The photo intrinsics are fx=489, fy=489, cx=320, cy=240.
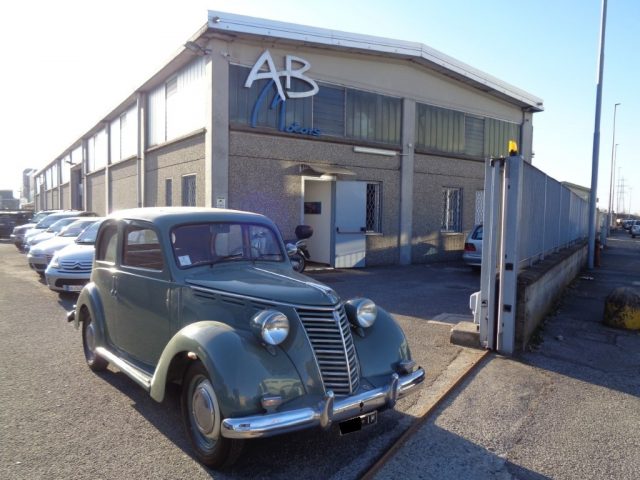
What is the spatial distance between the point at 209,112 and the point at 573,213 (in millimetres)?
10589

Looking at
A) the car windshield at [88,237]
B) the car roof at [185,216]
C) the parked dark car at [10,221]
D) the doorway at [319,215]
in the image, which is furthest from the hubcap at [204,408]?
the parked dark car at [10,221]

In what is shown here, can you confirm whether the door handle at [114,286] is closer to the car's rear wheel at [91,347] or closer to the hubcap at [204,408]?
the car's rear wheel at [91,347]

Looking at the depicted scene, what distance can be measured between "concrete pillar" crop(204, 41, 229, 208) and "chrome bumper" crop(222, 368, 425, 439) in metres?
9.26

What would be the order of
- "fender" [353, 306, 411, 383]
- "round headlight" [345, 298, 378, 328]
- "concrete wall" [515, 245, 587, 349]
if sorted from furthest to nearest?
"concrete wall" [515, 245, 587, 349] < "round headlight" [345, 298, 378, 328] < "fender" [353, 306, 411, 383]

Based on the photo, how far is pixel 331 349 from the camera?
11.0 ft

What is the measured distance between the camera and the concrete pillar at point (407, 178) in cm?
1588

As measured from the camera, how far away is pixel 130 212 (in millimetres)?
4910

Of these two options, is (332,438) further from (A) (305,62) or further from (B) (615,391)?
(A) (305,62)

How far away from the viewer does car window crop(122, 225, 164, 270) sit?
4.23 metres

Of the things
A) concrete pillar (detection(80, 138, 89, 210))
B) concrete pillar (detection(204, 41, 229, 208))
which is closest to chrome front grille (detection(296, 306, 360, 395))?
concrete pillar (detection(204, 41, 229, 208))

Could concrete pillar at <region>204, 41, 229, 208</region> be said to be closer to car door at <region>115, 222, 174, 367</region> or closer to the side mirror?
the side mirror

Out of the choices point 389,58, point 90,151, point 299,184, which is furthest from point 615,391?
point 90,151

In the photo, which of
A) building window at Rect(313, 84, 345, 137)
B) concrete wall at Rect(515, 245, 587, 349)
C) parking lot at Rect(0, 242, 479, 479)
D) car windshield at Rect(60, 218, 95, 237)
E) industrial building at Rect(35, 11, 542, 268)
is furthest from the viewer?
building window at Rect(313, 84, 345, 137)

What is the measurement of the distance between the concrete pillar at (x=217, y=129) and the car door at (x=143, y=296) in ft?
24.2
